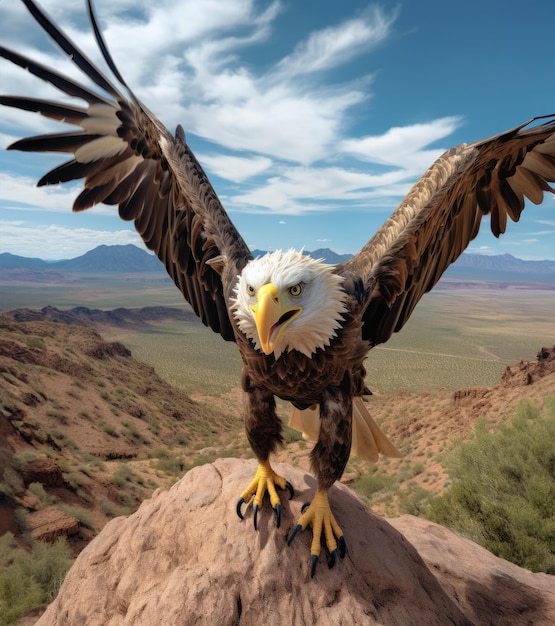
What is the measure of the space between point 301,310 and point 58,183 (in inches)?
141

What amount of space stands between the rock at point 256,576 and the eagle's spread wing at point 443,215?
2.19 metres

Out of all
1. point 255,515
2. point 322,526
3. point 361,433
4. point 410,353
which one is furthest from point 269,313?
point 410,353

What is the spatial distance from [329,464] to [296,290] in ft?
6.48

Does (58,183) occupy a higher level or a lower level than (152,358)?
higher

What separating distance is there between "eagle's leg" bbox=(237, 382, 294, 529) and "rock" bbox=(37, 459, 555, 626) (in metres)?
0.15

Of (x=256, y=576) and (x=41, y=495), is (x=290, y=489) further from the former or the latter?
(x=41, y=495)

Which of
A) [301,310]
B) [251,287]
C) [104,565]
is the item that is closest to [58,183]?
[251,287]

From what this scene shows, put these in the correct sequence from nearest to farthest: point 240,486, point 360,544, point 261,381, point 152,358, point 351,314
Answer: point 351,314 < point 261,381 < point 360,544 < point 240,486 < point 152,358

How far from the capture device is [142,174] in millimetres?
5383

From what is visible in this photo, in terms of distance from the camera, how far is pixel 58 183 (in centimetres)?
506

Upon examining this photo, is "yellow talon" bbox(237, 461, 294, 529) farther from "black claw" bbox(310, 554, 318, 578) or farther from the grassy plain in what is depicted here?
the grassy plain

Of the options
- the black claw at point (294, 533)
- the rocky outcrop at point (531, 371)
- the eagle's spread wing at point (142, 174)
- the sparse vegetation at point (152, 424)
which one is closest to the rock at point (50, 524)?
the sparse vegetation at point (152, 424)

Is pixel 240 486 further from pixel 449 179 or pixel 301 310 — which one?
pixel 449 179

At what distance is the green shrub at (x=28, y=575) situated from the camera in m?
7.13
